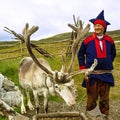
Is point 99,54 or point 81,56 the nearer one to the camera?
point 99,54

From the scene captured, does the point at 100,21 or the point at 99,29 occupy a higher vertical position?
the point at 100,21

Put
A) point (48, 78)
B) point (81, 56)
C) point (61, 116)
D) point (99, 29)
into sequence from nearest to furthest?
point (61, 116)
point (99, 29)
point (81, 56)
point (48, 78)

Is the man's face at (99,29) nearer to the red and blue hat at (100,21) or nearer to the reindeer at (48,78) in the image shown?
the red and blue hat at (100,21)

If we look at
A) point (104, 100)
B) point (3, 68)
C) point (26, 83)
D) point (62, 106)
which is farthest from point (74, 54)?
point (3, 68)

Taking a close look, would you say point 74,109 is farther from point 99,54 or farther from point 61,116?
Answer: point 61,116

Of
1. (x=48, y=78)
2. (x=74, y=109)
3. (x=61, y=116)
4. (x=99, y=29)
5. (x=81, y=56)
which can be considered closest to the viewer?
(x=61, y=116)

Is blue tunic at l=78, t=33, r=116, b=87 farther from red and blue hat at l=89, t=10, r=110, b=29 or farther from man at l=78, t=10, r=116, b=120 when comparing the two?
red and blue hat at l=89, t=10, r=110, b=29

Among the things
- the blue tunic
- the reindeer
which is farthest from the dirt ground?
the blue tunic

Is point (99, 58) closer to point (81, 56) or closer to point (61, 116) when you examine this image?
point (81, 56)

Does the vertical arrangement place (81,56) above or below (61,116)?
above

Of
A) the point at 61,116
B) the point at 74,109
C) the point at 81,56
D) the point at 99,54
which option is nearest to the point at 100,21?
the point at 99,54

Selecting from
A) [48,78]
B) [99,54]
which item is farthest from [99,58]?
[48,78]

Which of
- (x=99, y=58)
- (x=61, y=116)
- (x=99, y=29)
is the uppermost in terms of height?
(x=99, y=29)

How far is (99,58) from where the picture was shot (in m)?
6.45
